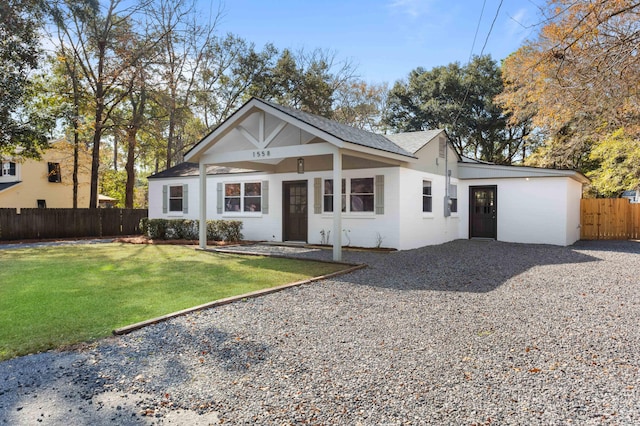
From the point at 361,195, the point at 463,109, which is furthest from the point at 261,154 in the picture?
A: the point at 463,109

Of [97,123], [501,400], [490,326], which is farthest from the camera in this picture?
[97,123]

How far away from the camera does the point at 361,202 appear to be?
40.8 ft

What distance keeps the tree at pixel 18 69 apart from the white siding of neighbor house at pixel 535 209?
16.6m

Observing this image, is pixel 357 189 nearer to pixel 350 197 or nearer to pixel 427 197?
pixel 350 197

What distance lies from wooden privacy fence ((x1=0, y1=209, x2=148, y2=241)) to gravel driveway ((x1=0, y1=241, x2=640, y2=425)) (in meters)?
15.3

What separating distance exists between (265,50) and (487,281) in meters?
23.0

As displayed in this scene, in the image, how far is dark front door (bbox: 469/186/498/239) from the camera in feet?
49.0

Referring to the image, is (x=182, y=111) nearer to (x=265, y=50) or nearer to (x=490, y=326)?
(x=265, y=50)

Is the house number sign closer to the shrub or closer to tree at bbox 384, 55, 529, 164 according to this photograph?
the shrub

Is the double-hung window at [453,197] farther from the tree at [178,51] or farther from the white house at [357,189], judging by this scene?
the tree at [178,51]

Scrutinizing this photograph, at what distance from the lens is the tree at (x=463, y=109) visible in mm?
25609

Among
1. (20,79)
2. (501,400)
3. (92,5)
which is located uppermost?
(92,5)

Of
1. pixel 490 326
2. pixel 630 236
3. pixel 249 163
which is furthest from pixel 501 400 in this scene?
pixel 630 236

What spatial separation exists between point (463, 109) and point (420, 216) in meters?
16.2
